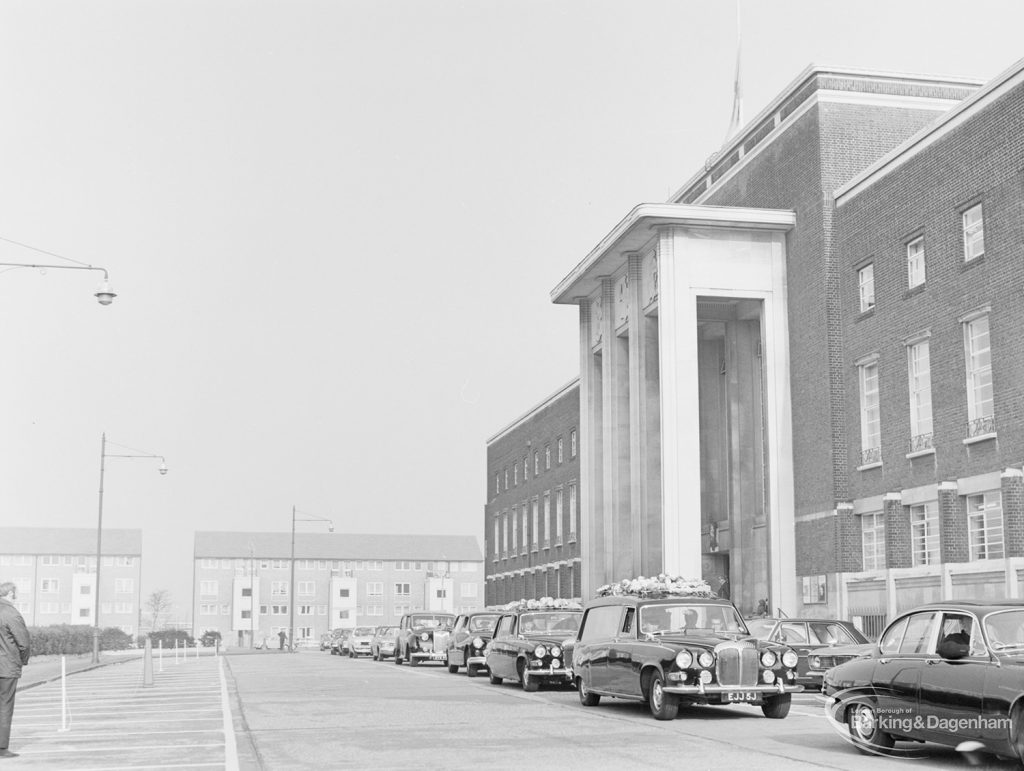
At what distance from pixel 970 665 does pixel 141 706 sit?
48.8 feet

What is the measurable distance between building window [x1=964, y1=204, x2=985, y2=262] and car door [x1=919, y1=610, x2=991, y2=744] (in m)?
20.0

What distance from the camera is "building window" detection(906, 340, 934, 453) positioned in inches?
1321

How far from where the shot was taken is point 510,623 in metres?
28.4

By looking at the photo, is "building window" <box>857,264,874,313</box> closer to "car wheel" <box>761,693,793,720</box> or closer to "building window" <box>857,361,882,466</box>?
"building window" <box>857,361,882,466</box>


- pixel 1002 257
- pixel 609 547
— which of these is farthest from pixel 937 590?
pixel 609 547

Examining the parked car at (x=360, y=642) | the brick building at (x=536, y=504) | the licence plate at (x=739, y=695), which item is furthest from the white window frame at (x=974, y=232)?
the brick building at (x=536, y=504)

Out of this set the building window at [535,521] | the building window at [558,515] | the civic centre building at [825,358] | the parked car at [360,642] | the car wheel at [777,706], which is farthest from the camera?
the building window at [535,521]

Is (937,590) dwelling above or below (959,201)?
below

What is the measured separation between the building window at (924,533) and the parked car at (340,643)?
32258 millimetres

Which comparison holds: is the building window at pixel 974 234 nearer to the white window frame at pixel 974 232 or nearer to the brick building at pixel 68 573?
the white window frame at pixel 974 232

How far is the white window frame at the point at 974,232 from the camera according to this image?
31.0 metres

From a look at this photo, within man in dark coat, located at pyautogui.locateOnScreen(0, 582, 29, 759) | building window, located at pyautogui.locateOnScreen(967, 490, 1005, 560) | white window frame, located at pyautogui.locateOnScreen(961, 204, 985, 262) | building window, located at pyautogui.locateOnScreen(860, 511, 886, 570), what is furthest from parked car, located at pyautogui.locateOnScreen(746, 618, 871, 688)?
man in dark coat, located at pyautogui.locateOnScreen(0, 582, 29, 759)

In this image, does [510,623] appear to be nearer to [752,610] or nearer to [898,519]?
[898,519]

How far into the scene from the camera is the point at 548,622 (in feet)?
92.0
